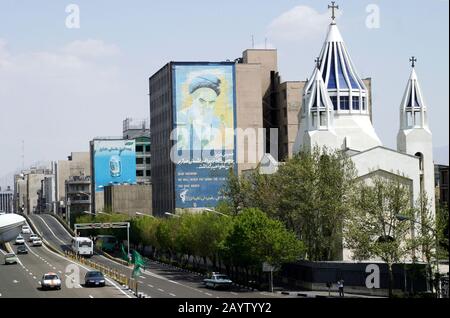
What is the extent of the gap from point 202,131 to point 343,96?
4016 cm

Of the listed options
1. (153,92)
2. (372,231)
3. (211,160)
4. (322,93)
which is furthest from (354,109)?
(153,92)

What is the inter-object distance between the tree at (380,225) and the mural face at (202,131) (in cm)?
6180

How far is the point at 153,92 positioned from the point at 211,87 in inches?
744

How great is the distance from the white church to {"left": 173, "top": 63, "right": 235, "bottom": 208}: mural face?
35.8 metres

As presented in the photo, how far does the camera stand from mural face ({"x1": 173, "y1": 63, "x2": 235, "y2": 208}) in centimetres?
12700

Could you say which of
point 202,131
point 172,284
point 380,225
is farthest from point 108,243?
point 380,225

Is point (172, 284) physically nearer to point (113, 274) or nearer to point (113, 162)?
point (113, 274)

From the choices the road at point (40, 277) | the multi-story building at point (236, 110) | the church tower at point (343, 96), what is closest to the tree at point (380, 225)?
the road at point (40, 277)

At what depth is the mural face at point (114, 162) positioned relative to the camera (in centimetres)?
17588

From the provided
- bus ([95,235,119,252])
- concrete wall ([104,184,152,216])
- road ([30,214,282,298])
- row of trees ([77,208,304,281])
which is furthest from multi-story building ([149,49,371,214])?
road ([30,214,282,298])

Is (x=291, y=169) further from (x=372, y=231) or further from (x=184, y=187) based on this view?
(x=184, y=187)

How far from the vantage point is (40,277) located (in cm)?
7381

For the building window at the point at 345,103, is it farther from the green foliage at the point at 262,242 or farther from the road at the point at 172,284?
the green foliage at the point at 262,242
